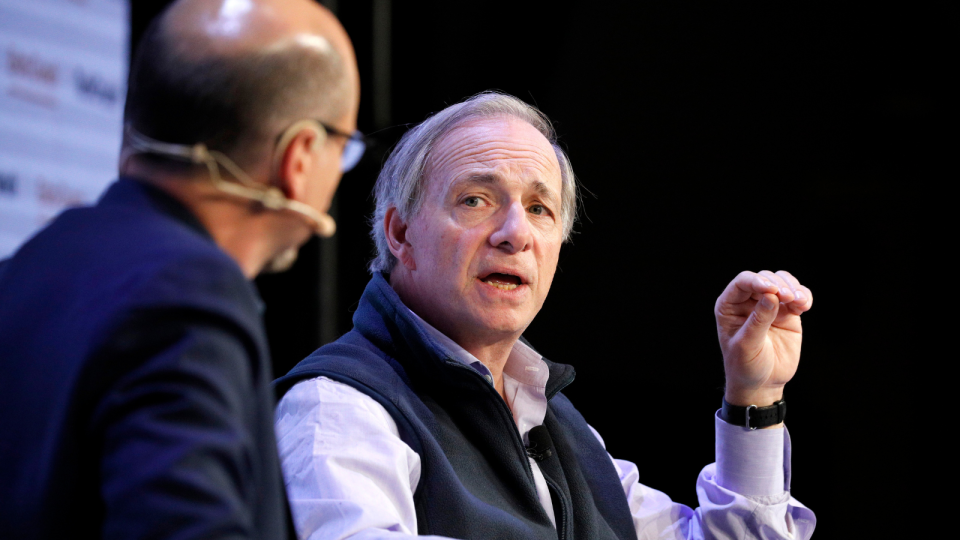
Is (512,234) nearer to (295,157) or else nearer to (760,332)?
(760,332)

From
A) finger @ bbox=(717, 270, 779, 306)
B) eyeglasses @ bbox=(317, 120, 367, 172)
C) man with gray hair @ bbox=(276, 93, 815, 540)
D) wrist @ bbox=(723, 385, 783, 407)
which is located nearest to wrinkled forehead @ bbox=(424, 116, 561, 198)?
man with gray hair @ bbox=(276, 93, 815, 540)

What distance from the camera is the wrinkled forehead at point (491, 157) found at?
1753 mm

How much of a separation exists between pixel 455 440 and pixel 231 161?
85cm

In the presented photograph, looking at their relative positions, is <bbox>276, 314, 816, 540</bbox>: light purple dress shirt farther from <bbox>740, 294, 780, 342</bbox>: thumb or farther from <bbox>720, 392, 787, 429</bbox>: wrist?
<bbox>740, 294, 780, 342</bbox>: thumb

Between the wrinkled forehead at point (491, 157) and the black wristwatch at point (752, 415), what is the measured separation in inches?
23.8

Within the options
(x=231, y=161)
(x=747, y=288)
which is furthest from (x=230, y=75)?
(x=747, y=288)

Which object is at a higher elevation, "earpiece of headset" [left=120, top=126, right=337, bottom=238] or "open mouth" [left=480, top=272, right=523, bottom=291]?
"earpiece of headset" [left=120, top=126, right=337, bottom=238]

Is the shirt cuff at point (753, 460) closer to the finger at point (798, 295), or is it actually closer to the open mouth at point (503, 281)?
the finger at point (798, 295)

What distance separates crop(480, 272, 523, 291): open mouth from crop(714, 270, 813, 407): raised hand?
1.45ft

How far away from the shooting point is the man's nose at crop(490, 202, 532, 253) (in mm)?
1680

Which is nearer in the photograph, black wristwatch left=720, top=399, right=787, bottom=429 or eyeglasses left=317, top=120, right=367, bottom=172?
eyeglasses left=317, top=120, right=367, bottom=172

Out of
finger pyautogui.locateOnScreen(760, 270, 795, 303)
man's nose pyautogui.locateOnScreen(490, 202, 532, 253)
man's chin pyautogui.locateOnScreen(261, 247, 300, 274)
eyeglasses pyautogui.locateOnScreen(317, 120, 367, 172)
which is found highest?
eyeglasses pyautogui.locateOnScreen(317, 120, 367, 172)

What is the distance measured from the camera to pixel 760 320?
5.76 feet

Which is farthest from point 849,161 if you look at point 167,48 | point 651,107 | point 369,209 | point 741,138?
point 167,48
